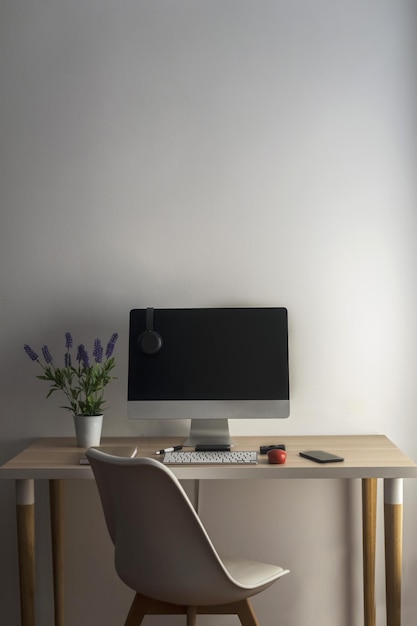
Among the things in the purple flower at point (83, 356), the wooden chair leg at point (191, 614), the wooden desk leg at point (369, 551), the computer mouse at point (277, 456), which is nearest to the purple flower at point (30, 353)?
the purple flower at point (83, 356)

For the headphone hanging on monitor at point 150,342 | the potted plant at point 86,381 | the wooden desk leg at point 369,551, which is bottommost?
the wooden desk leg at point 369,551

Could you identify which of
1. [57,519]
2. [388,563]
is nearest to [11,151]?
[57,519]

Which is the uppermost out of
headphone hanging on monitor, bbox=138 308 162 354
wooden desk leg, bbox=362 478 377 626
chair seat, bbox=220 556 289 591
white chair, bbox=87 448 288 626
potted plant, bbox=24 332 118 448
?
headphone hanging on monitor, bbox=138 308 162 354

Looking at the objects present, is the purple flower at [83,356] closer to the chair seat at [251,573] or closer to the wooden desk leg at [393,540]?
the chair seat at [251,573]

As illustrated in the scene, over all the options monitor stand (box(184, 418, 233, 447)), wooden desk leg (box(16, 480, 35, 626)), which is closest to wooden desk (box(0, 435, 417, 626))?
wooden desk leg (box(16, 480, 35, 626))

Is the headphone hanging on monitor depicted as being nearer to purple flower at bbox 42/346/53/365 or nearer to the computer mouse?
purple flower at bbox 42/346/53/365

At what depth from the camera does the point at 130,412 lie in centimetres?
277

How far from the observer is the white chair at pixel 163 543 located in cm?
201

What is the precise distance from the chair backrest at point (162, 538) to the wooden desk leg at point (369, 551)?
2.92 feet

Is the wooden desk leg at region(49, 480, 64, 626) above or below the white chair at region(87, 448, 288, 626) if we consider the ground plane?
below

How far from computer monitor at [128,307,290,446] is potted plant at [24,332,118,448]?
0.11 metres

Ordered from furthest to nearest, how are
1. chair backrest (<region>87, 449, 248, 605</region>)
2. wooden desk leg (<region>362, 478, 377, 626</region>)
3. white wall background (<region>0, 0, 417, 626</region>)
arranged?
white wall background (<region>0, 0, 417, 626</region>) → wooden desk leg (<region>362, 478, 377, 626</region>) → chair backrest (<region>87, 449, 248, 605</region>)

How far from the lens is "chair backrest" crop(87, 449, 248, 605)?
2008mm

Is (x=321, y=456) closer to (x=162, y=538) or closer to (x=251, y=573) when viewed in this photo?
(x=251, y=573)
